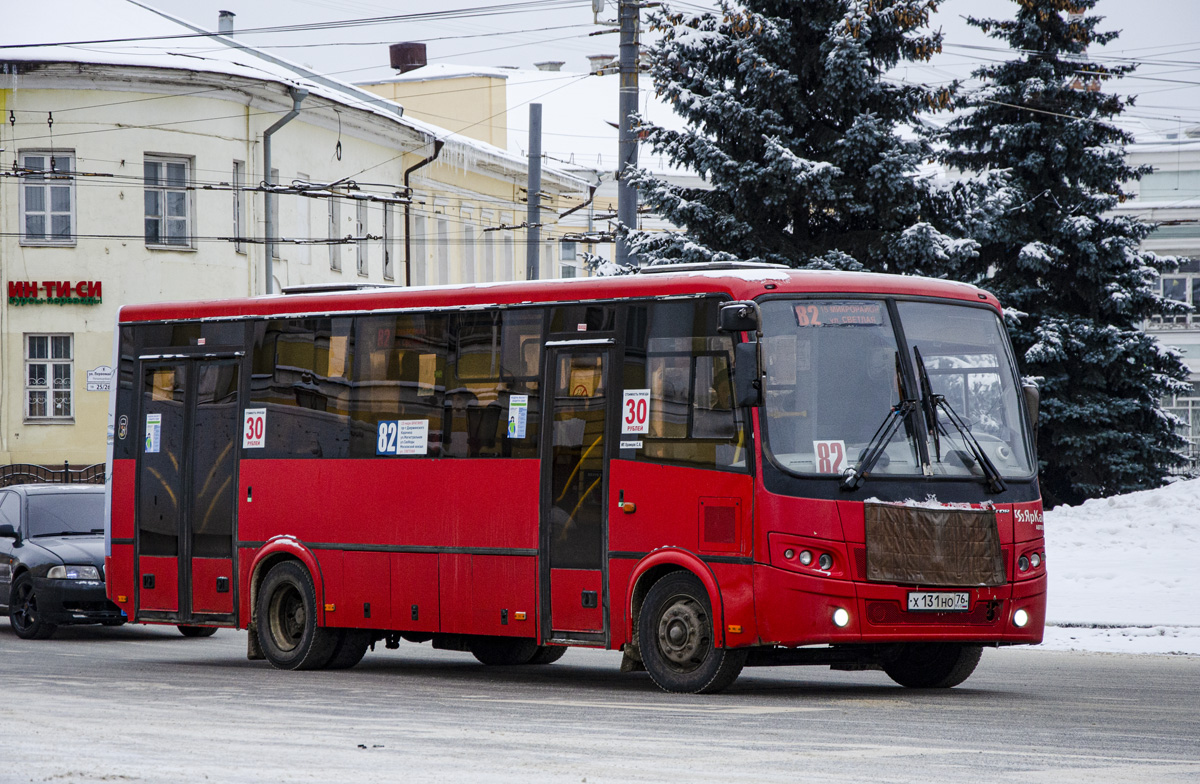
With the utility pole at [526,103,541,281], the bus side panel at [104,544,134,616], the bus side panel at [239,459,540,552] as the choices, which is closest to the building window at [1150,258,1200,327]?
the utility pole at [526,103,541,281]

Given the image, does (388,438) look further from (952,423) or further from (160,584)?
(952,423)

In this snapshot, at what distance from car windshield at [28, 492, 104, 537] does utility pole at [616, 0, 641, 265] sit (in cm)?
740

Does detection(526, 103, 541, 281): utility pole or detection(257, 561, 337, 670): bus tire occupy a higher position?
detection(526, 103, 541, 281): utility pole

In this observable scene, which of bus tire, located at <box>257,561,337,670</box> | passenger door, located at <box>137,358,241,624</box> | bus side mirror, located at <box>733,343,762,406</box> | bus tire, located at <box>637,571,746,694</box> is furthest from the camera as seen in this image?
passenger door, located at <box>137,358,241,624</box>

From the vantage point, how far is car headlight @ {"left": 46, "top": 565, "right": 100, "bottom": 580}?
19156 mm

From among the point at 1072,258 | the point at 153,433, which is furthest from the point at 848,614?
the point at 1072,258

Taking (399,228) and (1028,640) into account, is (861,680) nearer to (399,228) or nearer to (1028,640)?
(1028,640)

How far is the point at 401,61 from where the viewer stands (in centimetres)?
6178

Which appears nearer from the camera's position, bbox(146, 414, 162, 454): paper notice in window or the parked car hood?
bbox(146, 414, 162, 454): paper notice in window

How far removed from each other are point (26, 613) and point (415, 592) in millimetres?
6979

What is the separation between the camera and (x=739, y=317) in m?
11.7

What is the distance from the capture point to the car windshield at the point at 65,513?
20.2m

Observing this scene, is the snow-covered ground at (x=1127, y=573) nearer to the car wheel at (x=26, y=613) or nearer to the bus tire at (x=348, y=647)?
the bus tire at (x=348, y=647)

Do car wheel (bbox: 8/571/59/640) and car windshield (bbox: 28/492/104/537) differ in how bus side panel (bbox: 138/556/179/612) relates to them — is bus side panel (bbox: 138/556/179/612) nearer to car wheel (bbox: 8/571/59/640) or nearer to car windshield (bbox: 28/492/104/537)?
car wheel (bbox: 8/571/59/640)
